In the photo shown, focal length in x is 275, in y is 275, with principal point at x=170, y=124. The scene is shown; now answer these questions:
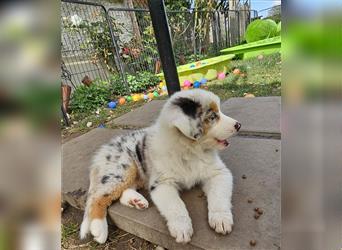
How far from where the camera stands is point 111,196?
1.79 meters

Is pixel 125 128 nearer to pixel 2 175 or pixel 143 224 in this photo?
pixel 143 224

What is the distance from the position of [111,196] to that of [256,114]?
181cm

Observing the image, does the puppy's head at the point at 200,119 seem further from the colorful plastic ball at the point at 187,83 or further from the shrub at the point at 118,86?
the shrub at the point at 118,86

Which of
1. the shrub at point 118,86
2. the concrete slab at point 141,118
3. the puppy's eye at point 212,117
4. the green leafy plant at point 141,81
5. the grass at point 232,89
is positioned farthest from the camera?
the green leafy plant at point 141,81

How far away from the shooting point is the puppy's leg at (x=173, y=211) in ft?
4.54

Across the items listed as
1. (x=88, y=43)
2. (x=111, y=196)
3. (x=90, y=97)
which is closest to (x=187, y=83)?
(x=90, y=97)

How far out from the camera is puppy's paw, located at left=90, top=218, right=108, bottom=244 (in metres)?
1.63

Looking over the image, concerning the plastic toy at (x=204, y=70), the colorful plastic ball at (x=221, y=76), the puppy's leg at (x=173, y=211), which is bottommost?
the colorful plastic ball at (x=221, y=76)

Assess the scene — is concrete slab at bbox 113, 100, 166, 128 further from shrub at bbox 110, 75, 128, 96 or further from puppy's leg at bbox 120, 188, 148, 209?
shrub at bbox 110, 75, 128, 96

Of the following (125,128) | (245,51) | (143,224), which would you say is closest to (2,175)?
(143,224)

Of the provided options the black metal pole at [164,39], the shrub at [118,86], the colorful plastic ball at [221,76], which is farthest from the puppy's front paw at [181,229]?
the shrub at [118,86]

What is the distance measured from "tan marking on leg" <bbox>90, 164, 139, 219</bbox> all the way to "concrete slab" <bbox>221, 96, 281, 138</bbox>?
112 cm

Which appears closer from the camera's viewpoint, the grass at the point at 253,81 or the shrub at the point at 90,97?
the grass at the point at 253,81

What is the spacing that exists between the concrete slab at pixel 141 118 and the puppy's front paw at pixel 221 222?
77.5 inches
